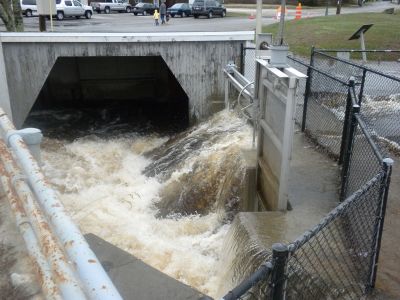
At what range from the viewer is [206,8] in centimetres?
4147

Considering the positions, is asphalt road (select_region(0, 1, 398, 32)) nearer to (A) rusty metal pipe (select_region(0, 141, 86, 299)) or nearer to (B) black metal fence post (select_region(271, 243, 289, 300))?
(A) rusty metal pipe (select_region(0, 141, 86, 299))

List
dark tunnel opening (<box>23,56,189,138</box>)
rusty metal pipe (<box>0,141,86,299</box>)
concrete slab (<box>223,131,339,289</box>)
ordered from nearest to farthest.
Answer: rusty metal pipe (<box>0,141,86,299</box>) → concrete slab (<box>223,131,339,289</box>) → dark tunnel opening (<box>23,56,189,138</box>)

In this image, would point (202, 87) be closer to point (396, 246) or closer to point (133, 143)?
point (133, 143)

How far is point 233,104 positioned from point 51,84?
31.2ft

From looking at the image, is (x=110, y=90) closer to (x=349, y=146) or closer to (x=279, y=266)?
(x=349, y=146)

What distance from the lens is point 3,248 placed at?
3.44 meters

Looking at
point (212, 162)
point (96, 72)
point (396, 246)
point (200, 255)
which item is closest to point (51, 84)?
point (96, 72)

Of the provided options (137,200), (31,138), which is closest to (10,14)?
(137,200)

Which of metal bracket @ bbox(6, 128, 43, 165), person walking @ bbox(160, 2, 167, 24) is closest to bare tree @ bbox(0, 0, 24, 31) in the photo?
person walking @ bbox(160, 2, 167, 24)

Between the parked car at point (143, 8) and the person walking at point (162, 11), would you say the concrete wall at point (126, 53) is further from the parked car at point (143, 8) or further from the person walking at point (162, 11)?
the parked car at point (143, 8)

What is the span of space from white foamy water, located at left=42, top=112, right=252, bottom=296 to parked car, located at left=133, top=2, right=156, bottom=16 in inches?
1391

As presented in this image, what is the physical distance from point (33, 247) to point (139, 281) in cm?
234

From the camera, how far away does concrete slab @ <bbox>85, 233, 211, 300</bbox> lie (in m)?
4.80

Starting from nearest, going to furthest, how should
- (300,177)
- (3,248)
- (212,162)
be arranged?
(3,248) < (300,177) < (212,162)
